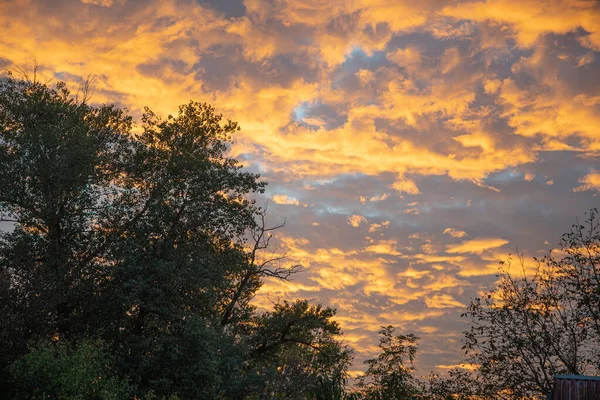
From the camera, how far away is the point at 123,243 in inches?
A: 1133

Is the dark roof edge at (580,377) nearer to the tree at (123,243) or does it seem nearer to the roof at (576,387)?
the roof at (576,387)

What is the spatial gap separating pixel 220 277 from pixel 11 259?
10339 millimetres

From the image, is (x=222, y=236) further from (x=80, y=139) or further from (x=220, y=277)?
(x=80, y=139)

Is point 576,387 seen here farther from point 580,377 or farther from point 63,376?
point 63,376

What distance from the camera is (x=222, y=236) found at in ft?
107

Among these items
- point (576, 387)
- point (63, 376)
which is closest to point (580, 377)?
point (576, 387)

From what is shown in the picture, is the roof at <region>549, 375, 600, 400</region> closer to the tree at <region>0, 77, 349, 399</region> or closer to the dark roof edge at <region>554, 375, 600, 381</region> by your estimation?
the dark roof edge at <region>554, 375, 600, 381</region>

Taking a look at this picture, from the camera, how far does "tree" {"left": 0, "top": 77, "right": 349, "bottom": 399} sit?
90.2ft

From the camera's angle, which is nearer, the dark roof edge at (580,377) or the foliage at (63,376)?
the dark roof edge at (580,377)

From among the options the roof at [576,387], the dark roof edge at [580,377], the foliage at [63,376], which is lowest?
the foliage at [63,376]

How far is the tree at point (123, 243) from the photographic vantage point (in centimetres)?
2748

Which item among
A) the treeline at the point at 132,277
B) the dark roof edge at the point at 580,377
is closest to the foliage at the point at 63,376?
the treeline at the point at 132,277

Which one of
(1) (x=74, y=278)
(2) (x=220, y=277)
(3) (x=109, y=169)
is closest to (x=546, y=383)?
(2) (x=220, y=277)

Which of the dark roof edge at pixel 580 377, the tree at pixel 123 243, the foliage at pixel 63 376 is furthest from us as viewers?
the tree at pixel 123 243
